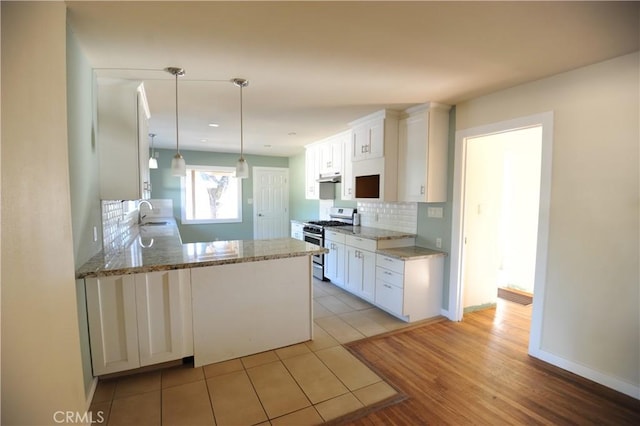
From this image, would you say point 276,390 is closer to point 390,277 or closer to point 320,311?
point 320,311

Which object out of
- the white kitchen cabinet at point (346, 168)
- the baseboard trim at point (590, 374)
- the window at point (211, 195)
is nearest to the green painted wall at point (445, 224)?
the baseboard trim at point (590, 374)

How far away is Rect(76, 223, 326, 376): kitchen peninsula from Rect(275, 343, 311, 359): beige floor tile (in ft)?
0.18

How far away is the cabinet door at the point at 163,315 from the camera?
2.12 metres

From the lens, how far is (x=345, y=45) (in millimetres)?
1864

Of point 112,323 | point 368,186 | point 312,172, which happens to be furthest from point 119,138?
point 312,172

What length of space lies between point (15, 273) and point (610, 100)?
3.36 meters

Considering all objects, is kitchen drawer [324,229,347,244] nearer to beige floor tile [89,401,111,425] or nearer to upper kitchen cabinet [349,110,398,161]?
upper kitchen cabinet [349,110,398,161]

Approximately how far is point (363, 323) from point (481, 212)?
181 centimetres

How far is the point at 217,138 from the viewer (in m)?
4.95

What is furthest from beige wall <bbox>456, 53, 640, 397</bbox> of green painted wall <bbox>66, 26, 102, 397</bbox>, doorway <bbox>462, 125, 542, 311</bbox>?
green painted wall <bbox>66, 26, 102, 397</bbox>

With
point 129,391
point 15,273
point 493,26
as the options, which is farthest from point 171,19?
point 129,391

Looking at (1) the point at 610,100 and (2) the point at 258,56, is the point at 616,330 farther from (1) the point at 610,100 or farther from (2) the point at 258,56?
(2) the point at 258,56

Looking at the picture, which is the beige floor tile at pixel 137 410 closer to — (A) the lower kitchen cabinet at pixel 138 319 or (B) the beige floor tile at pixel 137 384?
(B) the beige floor tile at pixel 137 384

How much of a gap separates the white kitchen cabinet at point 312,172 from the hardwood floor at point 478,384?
3.19 m
